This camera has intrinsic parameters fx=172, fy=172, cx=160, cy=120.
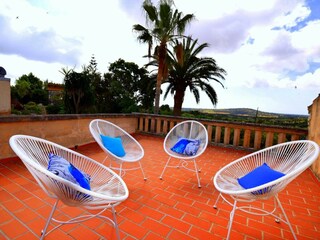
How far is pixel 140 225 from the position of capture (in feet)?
4.88

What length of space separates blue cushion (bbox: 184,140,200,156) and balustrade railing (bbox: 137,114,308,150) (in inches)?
80.5

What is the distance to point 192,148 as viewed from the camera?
2547mm

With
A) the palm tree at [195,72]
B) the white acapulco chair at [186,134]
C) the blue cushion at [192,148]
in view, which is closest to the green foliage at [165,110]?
the palm tree at [195,72]

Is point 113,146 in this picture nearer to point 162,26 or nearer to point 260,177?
point 260,177

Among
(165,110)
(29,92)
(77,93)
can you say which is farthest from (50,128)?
(29,92)

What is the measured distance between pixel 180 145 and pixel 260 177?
1280mm

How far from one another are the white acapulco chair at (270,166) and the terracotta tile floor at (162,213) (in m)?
0.14

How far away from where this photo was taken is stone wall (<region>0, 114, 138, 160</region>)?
2.73 m

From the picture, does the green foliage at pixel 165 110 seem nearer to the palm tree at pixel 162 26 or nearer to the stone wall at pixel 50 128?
the palm tree at pixel 162 26

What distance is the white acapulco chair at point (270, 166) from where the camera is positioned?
1.28 m

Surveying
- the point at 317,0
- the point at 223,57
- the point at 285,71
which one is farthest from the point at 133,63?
the point at 317,0

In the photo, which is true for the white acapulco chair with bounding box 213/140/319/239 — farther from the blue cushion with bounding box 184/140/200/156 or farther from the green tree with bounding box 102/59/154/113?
the green tree with bounding box 102/59/154/113

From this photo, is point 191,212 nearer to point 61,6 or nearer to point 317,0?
point 317,0

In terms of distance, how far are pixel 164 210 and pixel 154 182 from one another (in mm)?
627
